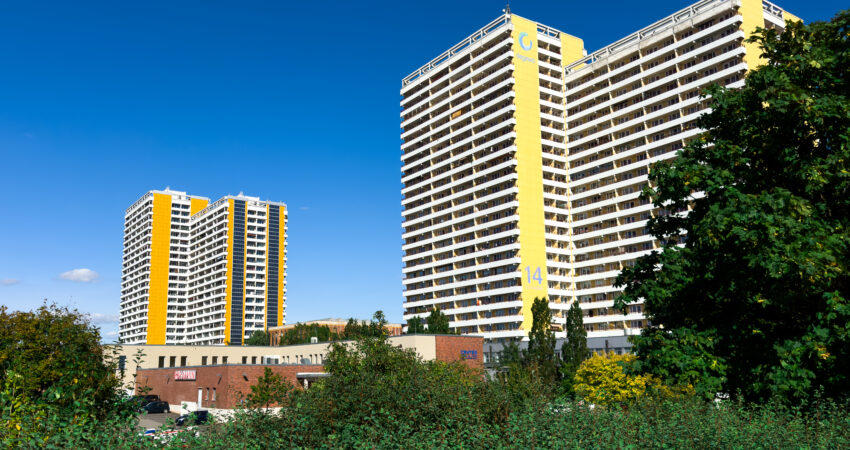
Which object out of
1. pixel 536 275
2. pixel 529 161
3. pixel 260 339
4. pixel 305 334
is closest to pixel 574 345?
pixel 536 275

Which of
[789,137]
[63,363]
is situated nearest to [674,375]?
[789,137]

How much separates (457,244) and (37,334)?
10155 centimetres

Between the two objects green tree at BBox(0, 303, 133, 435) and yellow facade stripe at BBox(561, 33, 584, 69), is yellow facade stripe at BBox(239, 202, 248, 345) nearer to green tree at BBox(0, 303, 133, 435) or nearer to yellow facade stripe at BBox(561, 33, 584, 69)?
yellow facade stripe at BBox(561, 33, 584, 69)

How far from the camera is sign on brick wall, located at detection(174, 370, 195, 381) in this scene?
74438 mm

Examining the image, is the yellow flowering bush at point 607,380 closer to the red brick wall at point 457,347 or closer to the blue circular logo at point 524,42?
the red brick wall at point 457,347

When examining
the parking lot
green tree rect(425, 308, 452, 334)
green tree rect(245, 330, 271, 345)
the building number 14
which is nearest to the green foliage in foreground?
the parking lot

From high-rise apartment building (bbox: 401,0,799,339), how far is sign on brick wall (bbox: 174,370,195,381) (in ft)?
167

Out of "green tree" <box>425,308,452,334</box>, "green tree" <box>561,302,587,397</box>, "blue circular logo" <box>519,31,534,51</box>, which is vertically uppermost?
"blue circular logo" <box>519,31,534,51</box>

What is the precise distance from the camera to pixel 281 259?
196 m

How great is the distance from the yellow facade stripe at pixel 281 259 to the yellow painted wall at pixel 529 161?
107 meters

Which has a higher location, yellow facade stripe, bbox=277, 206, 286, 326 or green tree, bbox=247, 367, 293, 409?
yellow facade stripe, bbox=277, 206, 286, 326

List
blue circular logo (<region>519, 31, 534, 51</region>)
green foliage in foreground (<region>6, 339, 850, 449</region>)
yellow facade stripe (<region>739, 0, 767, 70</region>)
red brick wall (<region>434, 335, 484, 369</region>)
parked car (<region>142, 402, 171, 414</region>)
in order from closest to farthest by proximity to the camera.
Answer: green foliage in foreground (<region>6, 339, 850, 449</region>) < parked car (<region>142, 402, 171, 414</region>) < red brick wall (<region>434, 335, 484, 369</region>) < yellow facade stripe (<region>739, 0, 767, 70</region>) < blue circular logo (<region>519, 31, 534, 51</region>)

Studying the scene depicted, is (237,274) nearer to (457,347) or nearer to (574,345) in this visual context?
(457,347)

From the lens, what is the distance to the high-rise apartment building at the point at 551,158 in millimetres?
99019
